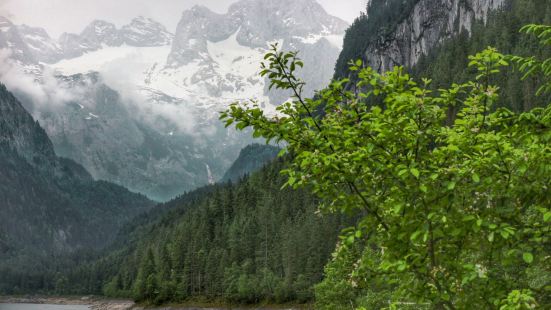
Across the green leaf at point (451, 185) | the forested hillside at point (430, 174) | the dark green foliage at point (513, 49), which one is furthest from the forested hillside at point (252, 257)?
the green leaf at point (451, 185)

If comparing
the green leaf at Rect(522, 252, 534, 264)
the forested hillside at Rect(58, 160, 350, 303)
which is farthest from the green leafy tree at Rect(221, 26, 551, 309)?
the forested hillside at Rect(58, 160, 350, 303)

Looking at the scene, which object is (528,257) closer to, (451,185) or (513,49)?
(451,185)

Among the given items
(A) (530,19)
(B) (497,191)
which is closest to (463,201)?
(B) (497,191)

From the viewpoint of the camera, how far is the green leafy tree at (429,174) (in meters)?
7.91

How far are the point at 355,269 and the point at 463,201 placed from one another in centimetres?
246

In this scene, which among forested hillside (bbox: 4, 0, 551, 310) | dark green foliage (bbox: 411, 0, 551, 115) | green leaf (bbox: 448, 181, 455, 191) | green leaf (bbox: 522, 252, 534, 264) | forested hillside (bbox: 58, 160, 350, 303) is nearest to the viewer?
green leaf (bbox: 522, 252, 534, 264)

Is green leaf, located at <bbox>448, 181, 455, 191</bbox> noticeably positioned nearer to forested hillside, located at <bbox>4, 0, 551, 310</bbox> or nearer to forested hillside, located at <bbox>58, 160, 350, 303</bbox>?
forested hillside, located at <bbox>4, 0, 551, 310</bbox>

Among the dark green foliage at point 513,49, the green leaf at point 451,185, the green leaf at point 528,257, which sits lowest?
the green leaf at point 528,257

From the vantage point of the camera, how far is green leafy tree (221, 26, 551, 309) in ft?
26.0

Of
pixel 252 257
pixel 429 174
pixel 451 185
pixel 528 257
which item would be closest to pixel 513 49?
pixel 252 257

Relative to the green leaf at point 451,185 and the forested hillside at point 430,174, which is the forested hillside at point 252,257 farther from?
the green leaf at point 451,185

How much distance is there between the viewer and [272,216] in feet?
580

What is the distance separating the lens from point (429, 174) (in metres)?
8.29

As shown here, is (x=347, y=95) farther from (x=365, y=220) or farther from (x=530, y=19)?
(x=530, y=19)
